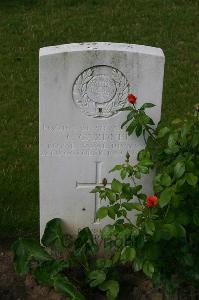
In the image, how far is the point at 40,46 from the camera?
8336 millimetres

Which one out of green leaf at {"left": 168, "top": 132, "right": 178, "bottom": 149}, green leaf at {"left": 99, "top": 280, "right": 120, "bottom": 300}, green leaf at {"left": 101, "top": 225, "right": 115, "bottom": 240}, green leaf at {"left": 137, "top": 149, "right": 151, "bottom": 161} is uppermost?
green leaf at {"left": 168, "top": 132, "right": 178, "bottom": 149}

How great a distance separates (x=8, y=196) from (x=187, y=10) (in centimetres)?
511

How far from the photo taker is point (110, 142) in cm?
426

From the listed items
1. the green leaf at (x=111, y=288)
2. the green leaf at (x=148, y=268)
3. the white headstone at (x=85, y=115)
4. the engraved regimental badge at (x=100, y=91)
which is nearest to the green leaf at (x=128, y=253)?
the green leaf at (x=148, y=268)

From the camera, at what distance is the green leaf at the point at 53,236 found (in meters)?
4.26

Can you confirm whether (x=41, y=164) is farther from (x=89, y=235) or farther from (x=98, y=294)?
(x=98, y=294)

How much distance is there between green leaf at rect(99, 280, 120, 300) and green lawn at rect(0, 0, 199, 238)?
0.98 meters

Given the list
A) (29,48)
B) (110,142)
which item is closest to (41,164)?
(110,142)

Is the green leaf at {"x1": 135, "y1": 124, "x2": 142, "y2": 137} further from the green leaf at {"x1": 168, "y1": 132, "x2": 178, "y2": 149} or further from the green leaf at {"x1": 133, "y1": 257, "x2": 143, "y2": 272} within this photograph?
the green leaf at {"x1": 133, "y1": 257, "x2": 143, "y2": 272}

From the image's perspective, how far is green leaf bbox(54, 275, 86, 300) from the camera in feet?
12.7

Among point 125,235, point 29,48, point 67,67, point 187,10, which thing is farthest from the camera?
point 187,10

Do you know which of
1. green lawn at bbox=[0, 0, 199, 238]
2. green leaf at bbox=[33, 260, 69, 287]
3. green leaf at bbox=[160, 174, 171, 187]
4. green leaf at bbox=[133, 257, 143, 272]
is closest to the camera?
green leaf at bbox=[160, 174, 171, 187]

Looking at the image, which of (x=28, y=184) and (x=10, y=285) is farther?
(x=28, y=184)

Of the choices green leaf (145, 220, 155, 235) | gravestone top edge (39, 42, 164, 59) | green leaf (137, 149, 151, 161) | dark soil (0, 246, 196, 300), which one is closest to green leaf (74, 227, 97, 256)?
dark soil (0, 246, 196, 300)
